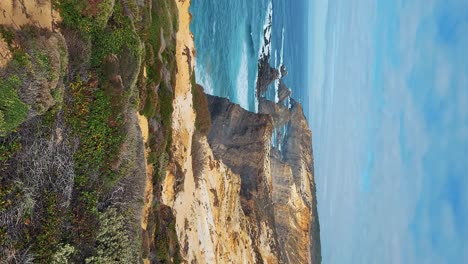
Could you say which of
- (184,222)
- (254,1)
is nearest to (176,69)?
(184,222)

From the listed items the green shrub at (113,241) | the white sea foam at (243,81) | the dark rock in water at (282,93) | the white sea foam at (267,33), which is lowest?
the green shrub at (113,241)

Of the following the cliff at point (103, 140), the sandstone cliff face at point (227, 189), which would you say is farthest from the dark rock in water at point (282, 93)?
the cliff at point (103, 140)

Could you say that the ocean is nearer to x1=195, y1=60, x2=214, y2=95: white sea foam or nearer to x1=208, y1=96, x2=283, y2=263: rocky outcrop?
x1=195, y1=60, x2=214, y2=95: white sea foam

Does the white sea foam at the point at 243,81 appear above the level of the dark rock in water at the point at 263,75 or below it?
below

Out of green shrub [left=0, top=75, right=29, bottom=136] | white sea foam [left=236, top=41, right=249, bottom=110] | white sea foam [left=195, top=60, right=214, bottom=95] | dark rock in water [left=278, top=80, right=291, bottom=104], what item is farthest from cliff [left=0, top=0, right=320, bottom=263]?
dark rock in water [left=278, top=80, right=291, bottom=104]

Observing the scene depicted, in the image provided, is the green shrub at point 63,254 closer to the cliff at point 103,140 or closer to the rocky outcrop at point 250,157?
the cliff at point 103,140

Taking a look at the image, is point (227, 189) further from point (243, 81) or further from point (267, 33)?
point (267, 33)

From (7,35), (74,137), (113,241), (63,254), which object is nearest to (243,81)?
(113,241)

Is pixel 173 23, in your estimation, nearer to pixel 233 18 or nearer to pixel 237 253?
pixel 237 253

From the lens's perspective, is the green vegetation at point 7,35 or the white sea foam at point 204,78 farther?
the white sea foam at point 204,78
